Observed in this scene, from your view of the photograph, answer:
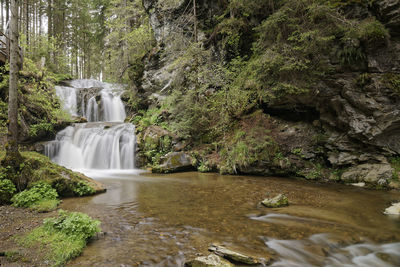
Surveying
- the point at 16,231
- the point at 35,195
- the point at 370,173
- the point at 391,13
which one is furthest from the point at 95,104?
the point at 391,13

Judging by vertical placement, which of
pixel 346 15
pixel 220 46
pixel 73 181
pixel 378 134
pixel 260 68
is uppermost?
pixel 220 46

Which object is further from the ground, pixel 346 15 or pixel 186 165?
pixel 346 15

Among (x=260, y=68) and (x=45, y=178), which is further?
(x=260, y=68)

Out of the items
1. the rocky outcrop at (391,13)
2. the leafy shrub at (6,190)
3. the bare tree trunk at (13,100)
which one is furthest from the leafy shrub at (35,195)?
the rocky outcrop at (391,13)

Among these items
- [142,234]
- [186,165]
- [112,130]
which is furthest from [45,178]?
[112,130]

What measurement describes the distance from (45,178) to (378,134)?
35.1ft

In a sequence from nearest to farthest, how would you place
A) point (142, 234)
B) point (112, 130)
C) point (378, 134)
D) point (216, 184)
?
1. point (142, 234)
2. point (378, 134)
3. point (216, 184)
4. point (112, 130)

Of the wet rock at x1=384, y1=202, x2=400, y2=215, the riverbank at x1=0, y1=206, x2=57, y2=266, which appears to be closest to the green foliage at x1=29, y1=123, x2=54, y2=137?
the riverbank at x1=0, y1=206, x2=57, y2=266

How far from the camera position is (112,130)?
45.9 feet

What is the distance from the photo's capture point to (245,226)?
4.00 metres

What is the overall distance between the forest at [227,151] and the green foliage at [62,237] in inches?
0.9

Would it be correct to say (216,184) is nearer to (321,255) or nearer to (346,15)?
(321,255)

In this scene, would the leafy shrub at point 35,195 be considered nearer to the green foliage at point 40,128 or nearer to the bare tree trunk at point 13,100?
the bare tree trunk at point 13,100

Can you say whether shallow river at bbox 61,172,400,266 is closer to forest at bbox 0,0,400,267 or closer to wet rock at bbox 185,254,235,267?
forest at bbox 0,0,400,267
